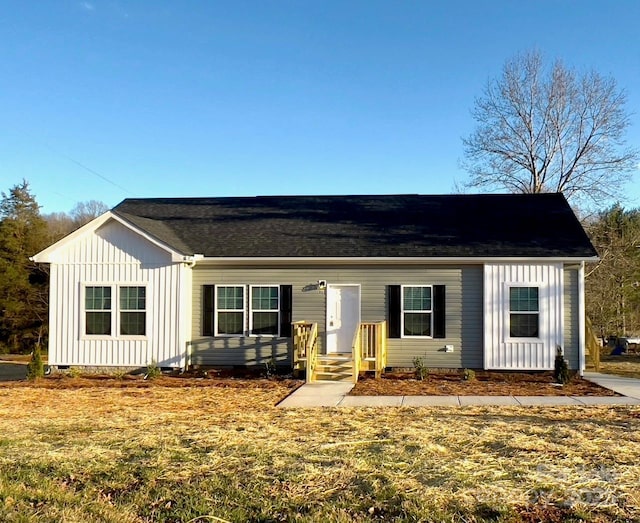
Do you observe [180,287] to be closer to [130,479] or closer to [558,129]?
[130,479]

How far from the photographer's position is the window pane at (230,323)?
1509 centimetres

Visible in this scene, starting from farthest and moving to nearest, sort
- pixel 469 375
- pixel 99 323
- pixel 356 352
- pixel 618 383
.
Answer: pixel 99 323, pixel 469 375, pixel 356 352, pixel 618 383

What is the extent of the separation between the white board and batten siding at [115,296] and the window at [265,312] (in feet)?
5.57

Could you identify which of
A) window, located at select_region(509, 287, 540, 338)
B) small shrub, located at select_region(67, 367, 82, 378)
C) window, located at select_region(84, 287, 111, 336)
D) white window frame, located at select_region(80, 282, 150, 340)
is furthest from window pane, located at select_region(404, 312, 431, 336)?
small shrub, located at select_region(67, 367, 82, 378)

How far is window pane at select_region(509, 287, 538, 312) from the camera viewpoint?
14156 mm

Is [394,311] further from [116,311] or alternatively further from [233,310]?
[116,311]

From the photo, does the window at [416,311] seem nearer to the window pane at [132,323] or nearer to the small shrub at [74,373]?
the window pane at [132,323]

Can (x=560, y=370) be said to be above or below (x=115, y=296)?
below

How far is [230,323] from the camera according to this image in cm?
1511

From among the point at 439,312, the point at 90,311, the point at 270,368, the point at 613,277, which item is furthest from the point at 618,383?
the point at 613,277

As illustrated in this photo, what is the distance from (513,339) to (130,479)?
34.7ft

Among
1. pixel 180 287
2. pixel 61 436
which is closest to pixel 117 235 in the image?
pixel 180 287

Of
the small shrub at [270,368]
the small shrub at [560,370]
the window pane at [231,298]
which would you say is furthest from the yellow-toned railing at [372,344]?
the small shrub at [560,370]

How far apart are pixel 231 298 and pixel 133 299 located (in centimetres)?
243
